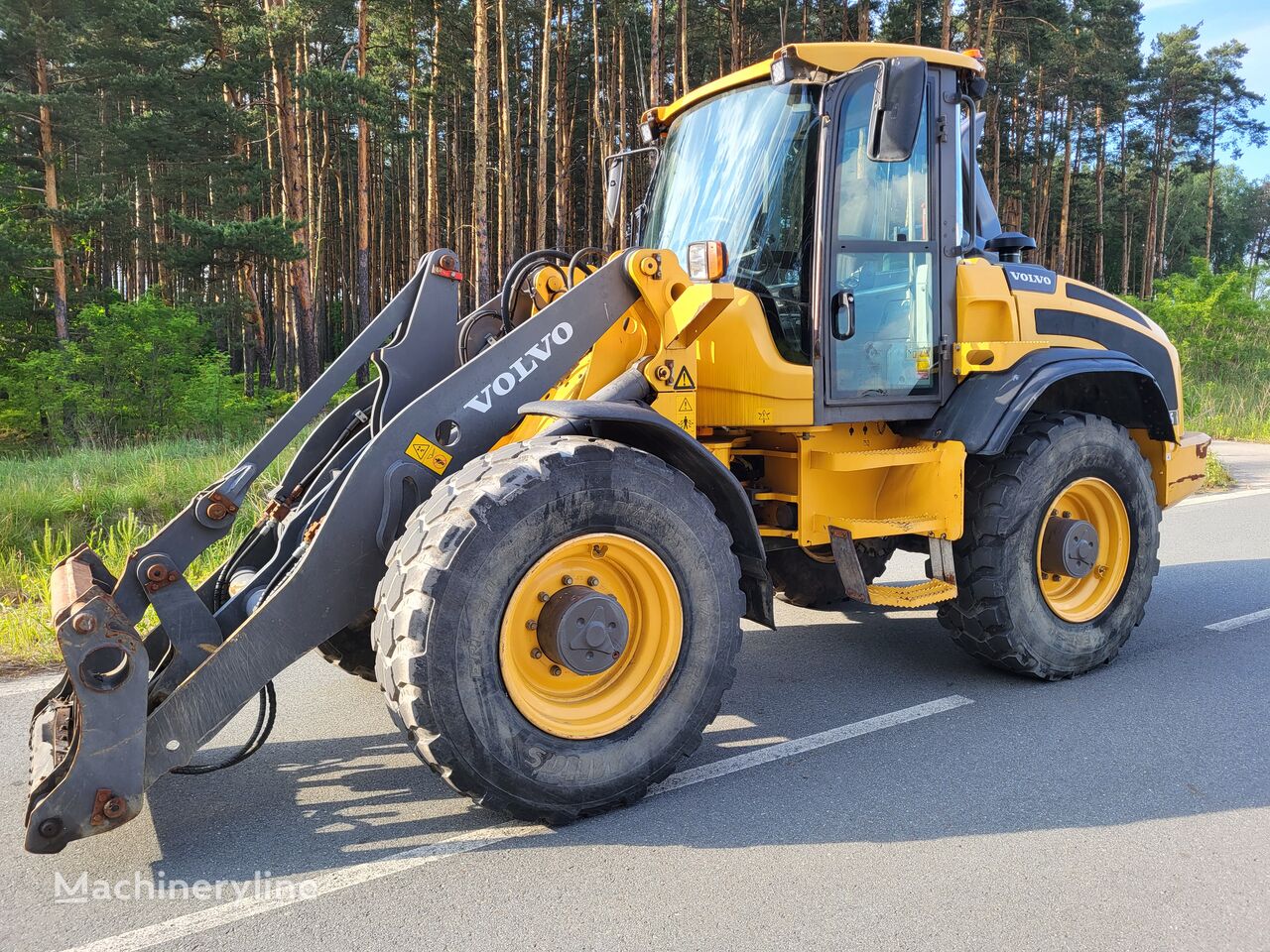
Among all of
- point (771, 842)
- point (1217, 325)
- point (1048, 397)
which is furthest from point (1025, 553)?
point (1217, 325)

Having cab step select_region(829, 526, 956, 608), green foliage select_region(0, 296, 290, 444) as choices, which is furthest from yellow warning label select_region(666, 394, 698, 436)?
green foliage select_region(0, 296, 290, 444)

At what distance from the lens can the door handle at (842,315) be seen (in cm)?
412

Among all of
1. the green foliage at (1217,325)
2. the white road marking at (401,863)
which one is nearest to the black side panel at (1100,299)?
the white road marking at (401,863)

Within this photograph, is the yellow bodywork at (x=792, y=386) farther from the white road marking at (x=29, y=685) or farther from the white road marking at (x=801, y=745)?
the white road marking at (x=29, y=685)

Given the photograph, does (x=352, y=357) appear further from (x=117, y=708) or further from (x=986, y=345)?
(x=986, y=345)

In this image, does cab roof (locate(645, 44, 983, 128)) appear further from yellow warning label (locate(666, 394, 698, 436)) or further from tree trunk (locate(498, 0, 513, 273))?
tree trunk (locate(498, 0, 513, 273))

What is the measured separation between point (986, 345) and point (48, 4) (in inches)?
928

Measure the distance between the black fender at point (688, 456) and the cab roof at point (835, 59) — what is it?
1.72 metres

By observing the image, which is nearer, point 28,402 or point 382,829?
point 382,829

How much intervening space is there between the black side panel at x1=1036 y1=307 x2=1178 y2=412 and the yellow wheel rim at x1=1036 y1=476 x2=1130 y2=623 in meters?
0.74

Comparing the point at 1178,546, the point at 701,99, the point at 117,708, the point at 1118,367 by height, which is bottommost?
the point at 1178,546

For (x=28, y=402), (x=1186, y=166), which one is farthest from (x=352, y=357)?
(x=1186, y=166)

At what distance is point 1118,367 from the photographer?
4676 millimetres

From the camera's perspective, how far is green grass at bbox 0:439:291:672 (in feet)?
17.1
